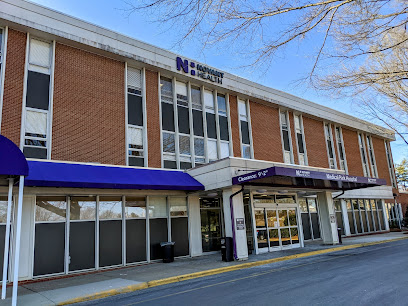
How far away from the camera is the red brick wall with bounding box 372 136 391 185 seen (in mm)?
33688

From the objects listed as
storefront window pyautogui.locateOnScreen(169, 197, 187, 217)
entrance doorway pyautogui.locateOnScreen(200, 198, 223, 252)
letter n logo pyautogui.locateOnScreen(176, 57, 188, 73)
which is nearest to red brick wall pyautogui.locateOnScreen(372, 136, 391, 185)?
entrance doorway pyautogui.locateOnScreen(200, 198, 223, 252)

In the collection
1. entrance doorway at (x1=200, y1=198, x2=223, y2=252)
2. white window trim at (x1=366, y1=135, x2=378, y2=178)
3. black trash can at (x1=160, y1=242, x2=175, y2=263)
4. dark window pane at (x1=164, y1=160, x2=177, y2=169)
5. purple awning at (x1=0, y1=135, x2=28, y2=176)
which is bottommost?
black trash can at (x1=160, y1=242, x2=175, y2=263)

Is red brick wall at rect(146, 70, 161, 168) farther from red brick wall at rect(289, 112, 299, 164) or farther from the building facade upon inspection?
red brick wall at rect(289, 112, 299, 164)

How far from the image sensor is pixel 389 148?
36812 mm

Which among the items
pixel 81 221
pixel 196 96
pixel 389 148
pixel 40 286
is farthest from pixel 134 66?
pixel 389 148

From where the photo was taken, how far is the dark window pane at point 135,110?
1673 cm

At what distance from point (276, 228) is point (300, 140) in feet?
32.1

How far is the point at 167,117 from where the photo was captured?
1806cm

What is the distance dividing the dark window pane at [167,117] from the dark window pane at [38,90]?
5.88m

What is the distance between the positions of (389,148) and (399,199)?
5691 millimetres

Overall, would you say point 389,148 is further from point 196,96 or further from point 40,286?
point 40,286

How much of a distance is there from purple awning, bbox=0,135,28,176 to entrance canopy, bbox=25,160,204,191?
123 inches

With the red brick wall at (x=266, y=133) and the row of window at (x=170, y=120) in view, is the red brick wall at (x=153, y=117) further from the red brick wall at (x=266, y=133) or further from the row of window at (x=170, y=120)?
the red brick wall at (x=266, y=133)

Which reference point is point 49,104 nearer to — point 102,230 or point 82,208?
point 82,208
